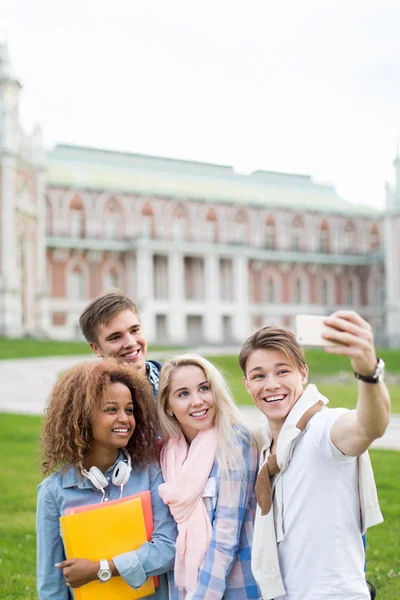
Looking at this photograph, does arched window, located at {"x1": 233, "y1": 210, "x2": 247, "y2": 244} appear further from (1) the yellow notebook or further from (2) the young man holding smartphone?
(2) the young man holding smartphone

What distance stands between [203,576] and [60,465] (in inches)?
31.7

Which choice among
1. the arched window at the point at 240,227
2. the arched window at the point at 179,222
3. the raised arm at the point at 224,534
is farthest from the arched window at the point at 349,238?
the raised arm at the point at 224,534

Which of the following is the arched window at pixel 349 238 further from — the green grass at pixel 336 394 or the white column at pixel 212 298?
the green grass at pixel 336 394

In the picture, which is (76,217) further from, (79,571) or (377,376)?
(377,376)

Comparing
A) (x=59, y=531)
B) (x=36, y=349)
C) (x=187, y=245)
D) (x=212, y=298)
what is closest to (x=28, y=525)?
(x=59, y=531)

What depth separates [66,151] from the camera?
172 feet

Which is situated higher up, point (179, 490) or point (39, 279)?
point (39, 279)

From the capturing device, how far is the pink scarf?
115 inches

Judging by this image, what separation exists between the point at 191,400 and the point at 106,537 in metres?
0.69

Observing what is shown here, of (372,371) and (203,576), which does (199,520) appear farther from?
(372,371)

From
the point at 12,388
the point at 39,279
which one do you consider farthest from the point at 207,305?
the point at 12,388

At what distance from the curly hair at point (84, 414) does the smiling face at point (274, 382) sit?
55 centimetres

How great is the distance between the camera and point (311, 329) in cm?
222

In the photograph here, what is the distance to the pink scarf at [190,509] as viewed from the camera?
9.57 feet
